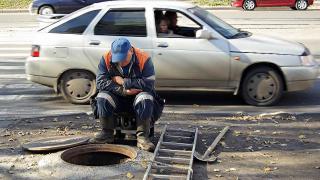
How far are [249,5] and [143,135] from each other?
2481 cm

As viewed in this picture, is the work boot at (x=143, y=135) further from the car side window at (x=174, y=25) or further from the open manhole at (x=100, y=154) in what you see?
the car side window at (x=174, y=25)

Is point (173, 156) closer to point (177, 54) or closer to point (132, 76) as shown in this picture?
point (132, 76)

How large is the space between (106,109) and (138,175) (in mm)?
1063

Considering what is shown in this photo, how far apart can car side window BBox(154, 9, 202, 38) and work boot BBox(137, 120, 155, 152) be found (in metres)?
2.87

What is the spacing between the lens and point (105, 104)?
614 cm

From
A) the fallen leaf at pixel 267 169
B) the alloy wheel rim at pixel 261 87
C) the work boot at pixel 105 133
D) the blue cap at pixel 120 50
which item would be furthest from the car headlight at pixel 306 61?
the work boot at pixel 105 133

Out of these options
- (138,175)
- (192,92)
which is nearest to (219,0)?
(192,92)

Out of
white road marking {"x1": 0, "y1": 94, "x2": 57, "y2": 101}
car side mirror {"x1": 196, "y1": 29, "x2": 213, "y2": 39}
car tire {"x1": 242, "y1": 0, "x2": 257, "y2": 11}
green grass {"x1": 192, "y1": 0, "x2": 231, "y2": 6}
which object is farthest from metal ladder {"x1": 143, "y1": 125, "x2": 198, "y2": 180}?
green grass {"x1": 192, "y1": 0, "x2": 231, "y2": 6}

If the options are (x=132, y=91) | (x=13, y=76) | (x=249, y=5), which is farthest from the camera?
(x=249, y=5)

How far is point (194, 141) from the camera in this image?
20.9ft

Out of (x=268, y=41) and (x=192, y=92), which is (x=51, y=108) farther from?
(x=268, y=41)

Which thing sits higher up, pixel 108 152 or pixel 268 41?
pixel 268 41

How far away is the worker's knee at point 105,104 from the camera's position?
6145 millimetres

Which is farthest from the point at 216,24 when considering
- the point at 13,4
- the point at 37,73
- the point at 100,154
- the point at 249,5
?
the point at 13,4
